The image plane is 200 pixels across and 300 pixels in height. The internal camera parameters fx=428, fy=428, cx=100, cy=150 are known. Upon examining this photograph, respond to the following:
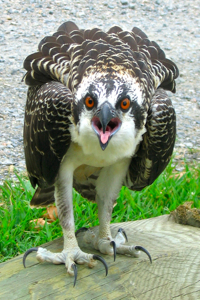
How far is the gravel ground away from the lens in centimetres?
684

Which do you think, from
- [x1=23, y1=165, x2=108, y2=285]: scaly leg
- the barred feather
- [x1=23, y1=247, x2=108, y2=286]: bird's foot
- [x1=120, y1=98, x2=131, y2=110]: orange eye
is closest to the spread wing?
the barred feather

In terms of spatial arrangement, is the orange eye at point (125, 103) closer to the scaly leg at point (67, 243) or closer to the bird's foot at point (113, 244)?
the scaly leg at point (67, 243)

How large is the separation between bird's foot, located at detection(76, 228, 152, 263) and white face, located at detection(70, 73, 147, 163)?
761 millimetres

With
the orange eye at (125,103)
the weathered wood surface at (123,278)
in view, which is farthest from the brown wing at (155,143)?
the weathered wood surface at (123,278)

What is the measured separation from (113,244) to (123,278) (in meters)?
0.45

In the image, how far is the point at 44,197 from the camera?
416 cm

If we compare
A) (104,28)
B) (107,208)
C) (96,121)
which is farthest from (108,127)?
(104,28)

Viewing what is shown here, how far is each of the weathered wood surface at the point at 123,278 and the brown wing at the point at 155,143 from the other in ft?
2.04

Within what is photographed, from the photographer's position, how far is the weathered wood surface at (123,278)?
2.81 metres

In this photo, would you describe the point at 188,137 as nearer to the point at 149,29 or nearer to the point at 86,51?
the point at 86,51

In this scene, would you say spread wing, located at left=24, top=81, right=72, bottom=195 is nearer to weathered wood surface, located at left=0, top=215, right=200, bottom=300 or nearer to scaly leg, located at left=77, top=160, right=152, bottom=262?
scaly leg, located at left=77, top=160, right=152, bottom=262

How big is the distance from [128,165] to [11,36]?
7.33 metres

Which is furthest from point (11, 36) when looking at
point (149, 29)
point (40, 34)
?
point (149, 29)

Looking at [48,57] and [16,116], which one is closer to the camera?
[48,57]
